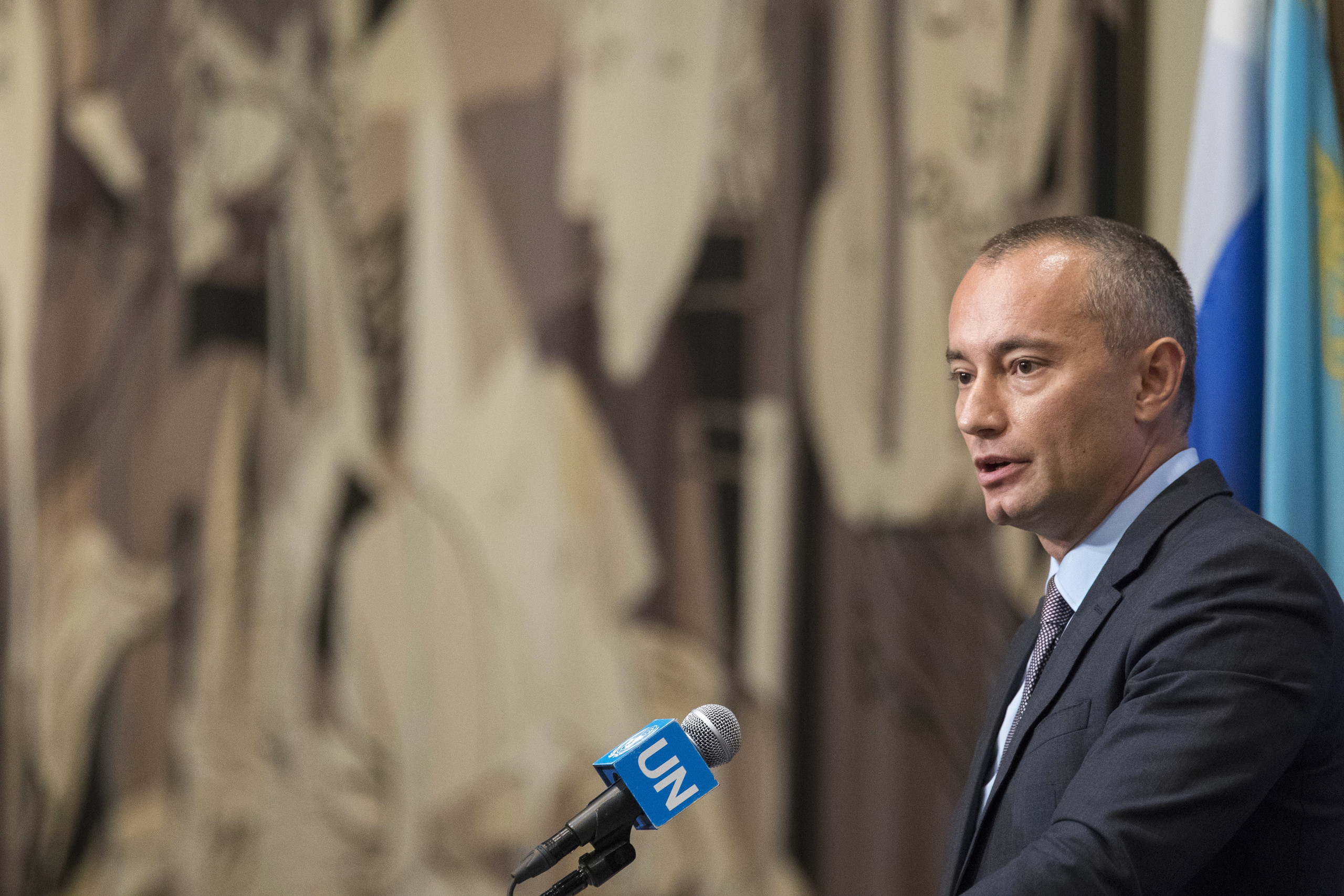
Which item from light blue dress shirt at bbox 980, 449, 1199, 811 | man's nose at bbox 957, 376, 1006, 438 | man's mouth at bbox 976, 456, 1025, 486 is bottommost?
light blue dress shirt at bbox 980, 449, 1199, 811

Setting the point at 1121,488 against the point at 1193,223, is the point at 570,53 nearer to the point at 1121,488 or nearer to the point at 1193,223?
the point at 1193,223

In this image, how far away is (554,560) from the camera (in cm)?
305

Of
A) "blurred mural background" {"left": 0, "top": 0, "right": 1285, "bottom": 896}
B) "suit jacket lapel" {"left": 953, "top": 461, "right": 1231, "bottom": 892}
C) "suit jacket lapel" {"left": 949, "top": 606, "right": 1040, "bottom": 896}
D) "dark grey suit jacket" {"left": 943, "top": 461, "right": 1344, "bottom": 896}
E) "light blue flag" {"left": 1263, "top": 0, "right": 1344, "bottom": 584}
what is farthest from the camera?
"blurred mural background" {"left": 0, "top": 0, "right": 1285, "bottom": 896}

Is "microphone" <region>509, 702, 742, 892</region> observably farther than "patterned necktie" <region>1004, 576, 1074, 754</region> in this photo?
No

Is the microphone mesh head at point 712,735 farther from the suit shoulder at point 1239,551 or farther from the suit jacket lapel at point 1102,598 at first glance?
the suit shoulder at point 1239,551

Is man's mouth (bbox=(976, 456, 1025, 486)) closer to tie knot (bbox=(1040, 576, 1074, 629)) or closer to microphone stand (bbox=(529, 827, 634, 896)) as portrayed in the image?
tie knot (bbox=(1040, 576, 1074, 629))

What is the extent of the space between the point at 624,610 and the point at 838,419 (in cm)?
70

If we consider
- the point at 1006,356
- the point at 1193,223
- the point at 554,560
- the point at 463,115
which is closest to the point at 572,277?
the point at 463,115

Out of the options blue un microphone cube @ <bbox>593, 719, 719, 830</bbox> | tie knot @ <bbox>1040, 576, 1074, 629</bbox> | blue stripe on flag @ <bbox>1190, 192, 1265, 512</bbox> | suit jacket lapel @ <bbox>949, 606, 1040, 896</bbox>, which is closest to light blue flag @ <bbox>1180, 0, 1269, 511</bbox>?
blue stripe on flag @ <bbox>1190, 192, 1265, 512</bbox>

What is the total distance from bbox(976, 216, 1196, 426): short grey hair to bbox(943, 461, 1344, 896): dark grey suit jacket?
176 millimetres

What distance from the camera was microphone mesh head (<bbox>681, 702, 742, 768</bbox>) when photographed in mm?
1338

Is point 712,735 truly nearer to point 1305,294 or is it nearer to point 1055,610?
point 1055,610

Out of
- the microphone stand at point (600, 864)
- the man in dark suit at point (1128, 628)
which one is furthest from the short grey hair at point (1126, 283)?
the microphone stand at point (600, 864)

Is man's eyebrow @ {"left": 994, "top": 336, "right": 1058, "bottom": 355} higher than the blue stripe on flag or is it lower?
higher
